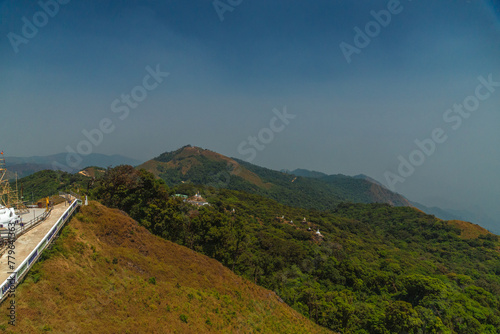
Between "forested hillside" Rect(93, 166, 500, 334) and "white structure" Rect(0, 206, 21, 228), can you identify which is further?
"forested hillside" Rect(93, 166, 500, 334)

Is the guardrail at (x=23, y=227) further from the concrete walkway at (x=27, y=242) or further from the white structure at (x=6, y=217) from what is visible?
the white structure at (x=6, y=217)

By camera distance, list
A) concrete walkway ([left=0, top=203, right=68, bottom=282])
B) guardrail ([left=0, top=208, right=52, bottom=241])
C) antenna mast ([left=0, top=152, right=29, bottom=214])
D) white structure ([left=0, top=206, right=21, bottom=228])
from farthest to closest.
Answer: antenna mast ([left=0, top=152, right=29, bottom=214]) < white structure ([left=0, top=206, right=21, bottom=228]) < guardrail ([left=0, top=208, right=52, bottom=241]) < concrete walkway ([left=0, top=203, right=68, bottom=282])

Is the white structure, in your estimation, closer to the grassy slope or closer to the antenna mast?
the antenna mast

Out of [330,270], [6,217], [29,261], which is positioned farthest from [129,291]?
[330,270]

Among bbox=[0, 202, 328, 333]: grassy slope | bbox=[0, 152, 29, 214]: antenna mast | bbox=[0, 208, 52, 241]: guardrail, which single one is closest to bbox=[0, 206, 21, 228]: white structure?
bbox=[0, 208, 52, 241]: guardrail

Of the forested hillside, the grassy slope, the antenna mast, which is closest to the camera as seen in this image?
the grassy slope

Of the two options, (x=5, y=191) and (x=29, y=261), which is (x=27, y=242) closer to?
(x=29, y=261)

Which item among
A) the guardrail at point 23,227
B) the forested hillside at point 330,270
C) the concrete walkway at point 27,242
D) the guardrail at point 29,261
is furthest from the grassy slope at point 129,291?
the forested hillside at point 330,270
